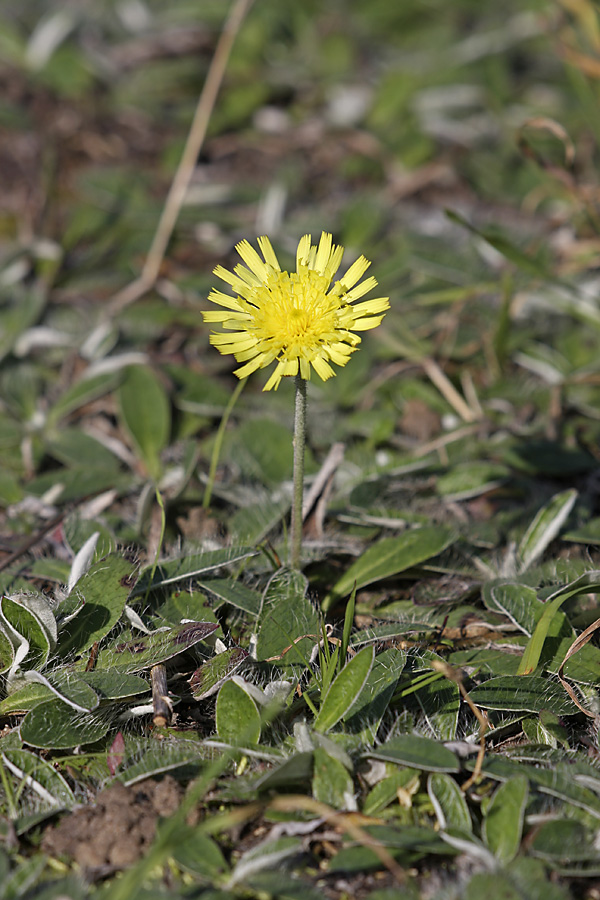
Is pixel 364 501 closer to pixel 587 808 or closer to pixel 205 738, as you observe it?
pixel 205 738

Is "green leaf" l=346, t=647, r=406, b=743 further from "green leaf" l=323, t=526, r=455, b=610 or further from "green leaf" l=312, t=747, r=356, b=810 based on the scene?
"green leaf" l=323, t=526, r=455, b=610

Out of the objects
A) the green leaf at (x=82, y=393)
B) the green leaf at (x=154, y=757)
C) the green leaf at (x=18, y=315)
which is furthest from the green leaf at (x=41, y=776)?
the green leaf at (x=18, y=315)

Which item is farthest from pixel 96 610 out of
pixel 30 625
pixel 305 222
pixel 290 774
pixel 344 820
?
pixel 305 222

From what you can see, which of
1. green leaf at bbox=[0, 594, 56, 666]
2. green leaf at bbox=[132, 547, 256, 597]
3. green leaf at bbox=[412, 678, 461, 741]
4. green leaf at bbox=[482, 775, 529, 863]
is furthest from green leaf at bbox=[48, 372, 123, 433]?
green leaf at bbox=[482, 775, 529, 863]

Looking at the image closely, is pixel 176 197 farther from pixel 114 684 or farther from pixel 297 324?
pixel 114 684

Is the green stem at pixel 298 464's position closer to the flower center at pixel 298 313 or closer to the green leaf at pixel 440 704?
the flower center at pixel 298 313

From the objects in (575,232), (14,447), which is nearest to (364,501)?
(14,447)
